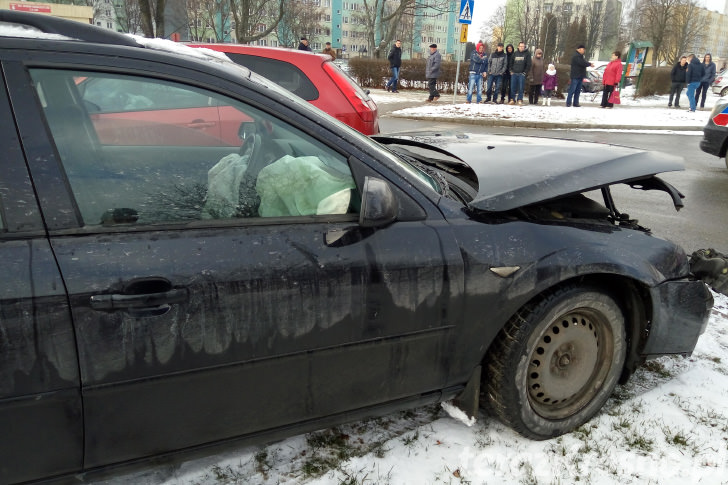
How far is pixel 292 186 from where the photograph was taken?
1966 millimetres

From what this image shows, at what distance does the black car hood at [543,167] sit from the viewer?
2.19 m

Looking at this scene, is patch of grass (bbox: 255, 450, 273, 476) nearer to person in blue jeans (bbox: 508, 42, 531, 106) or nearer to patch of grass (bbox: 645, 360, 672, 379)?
patch of grass (bbox: 645, 360, 672, 379)

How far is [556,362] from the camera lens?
2.35 meters

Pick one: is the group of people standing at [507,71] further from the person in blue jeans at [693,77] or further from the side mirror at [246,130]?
the side mirror at [246,130]

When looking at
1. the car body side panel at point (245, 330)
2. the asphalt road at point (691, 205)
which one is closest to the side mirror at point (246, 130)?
the car body side panel at point (245, 330)

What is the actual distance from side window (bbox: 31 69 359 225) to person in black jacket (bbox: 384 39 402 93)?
20377 mm

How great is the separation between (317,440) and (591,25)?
209 feet

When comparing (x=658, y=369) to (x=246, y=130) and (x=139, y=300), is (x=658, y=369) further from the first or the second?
(x=139, y=300)

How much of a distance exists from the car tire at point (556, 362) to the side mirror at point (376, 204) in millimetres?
766

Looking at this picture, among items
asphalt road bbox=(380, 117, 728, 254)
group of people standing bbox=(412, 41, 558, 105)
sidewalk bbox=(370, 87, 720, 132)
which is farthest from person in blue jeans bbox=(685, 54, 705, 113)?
asphalt road bbox=(380, 117, 728, 254)

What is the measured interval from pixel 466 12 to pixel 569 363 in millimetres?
15746

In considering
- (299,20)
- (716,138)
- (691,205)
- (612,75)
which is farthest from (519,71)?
(299,20)

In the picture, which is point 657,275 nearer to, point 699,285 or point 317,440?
point 699,285

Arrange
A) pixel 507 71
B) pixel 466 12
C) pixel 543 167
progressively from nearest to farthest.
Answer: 1. pixel 543 167
2. pixel 466 12
3. pixel 507 71
